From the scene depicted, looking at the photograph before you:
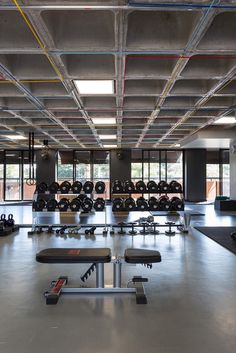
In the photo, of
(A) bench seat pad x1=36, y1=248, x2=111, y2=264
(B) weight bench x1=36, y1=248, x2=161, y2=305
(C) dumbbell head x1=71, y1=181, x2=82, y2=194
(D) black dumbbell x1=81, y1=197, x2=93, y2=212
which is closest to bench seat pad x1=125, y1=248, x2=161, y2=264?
(B) weight bench x1=36, y1=248, x2=161, y2=305

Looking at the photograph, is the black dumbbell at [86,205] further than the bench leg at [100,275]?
Yes

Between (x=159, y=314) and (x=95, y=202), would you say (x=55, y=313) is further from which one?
(x=95, y=202)

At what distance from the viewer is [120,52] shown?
3.21 m

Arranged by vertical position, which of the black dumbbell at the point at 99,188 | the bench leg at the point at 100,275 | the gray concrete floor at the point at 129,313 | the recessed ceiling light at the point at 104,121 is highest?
the recessed ceiling light at the point at 104,121

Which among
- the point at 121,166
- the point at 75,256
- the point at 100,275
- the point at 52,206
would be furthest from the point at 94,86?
the point at 121,166

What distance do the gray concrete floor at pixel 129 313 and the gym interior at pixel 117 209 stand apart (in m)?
0.01

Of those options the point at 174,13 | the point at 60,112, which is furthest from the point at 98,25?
the point at 60,112

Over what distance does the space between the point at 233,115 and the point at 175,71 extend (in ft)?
11.3

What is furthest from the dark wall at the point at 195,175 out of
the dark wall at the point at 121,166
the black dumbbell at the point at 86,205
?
the black dumbbell at the point at 86,205

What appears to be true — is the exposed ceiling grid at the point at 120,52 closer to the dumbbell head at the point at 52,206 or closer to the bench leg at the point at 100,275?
the dumbbell head at the point at 52,206

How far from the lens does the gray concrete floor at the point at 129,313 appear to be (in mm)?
2205

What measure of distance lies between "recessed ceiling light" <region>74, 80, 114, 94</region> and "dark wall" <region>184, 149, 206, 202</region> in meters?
9.93

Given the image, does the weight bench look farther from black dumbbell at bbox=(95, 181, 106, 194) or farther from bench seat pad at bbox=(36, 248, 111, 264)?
black dumbbell at bbox=(95, 181, 106, 194)

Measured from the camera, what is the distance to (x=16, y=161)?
14.3 meters
